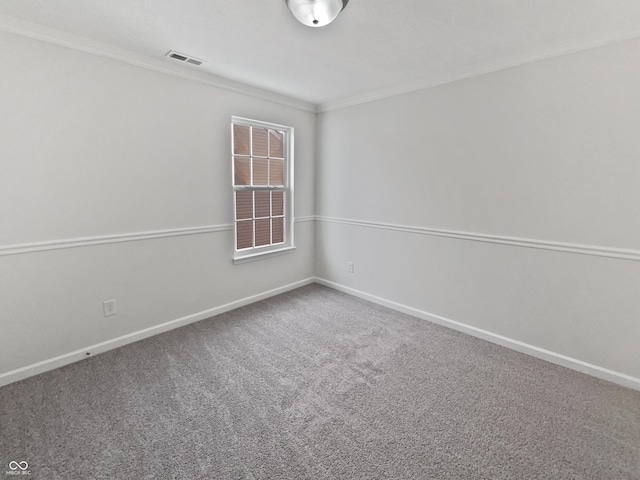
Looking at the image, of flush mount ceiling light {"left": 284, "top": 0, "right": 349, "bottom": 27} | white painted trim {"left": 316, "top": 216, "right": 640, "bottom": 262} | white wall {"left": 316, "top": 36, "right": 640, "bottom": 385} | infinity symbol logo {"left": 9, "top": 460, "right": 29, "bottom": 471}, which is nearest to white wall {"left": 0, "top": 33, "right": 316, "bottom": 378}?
infinity symbol logo {"left": 9, "top": 460, "right": 29, "bottom": 471}

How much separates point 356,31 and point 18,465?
3038 mm

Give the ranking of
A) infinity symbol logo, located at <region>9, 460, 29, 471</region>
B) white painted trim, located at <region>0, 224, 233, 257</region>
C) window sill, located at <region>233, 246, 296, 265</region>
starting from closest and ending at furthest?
infinity symbol logo, located at <region>9, 460, 29, 471</region>
white painted trim, located at <region>0, 224, 233, 257</region>
window sill, located at <region>233, 246, 296, 265</region>

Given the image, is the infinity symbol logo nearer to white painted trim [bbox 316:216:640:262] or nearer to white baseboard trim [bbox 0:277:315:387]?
white baseboard trim [bbox 0:277:315:387]

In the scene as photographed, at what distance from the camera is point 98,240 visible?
7.66 ft

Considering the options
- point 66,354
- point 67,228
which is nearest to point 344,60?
point 67,228

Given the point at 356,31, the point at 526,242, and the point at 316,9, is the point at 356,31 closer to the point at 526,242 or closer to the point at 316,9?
the point at 316,9

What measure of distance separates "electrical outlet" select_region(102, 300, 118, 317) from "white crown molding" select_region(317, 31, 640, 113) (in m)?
3.09

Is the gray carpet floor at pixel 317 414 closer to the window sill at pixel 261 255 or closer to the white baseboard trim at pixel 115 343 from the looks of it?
the white baseboard trim at pixel 115 343

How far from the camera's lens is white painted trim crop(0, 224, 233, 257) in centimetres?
202

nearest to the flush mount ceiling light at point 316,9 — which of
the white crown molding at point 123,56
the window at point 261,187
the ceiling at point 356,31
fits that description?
the ceiling at point 356,31

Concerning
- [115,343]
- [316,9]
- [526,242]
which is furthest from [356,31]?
[115,343]

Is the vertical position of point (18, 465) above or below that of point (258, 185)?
below

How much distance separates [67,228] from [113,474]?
1680 mm

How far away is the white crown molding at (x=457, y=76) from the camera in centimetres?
201
